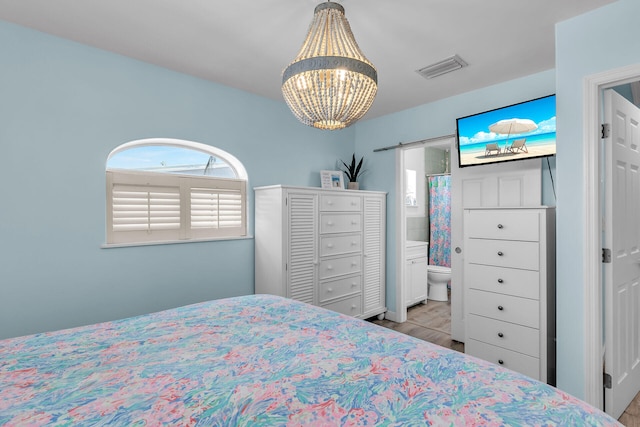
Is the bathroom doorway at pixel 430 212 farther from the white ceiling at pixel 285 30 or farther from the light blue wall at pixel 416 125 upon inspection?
the white ceiling at pixel 285 30

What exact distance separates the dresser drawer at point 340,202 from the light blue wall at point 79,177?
3.35 feet

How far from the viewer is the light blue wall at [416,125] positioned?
2.85 metres

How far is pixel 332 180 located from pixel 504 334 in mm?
2295

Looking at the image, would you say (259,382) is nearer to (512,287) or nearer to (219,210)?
(512,287)

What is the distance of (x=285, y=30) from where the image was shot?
2.18m

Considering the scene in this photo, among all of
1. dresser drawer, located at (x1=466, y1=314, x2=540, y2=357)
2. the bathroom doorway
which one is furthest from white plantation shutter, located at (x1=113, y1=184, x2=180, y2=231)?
the bathroom doorway

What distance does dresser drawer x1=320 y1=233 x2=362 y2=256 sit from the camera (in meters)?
3.29

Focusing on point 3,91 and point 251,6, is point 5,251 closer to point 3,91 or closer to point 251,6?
point 3,91

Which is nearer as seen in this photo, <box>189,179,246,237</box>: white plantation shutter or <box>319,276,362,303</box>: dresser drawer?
<box>189,179,246,237</box>: white plantation shutter

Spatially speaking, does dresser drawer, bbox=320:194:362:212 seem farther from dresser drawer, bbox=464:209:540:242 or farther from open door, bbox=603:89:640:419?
open door, bbox=603:89:640:419

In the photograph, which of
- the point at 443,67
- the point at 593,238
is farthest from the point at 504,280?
the point at 443,67

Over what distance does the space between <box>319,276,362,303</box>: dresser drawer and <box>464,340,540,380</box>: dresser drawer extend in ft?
4.03

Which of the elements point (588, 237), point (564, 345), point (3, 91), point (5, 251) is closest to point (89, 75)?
point (3, 91)

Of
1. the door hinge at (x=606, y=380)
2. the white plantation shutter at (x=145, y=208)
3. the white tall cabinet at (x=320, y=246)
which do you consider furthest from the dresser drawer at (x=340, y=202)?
the door hinge at (x=606, y=380)
